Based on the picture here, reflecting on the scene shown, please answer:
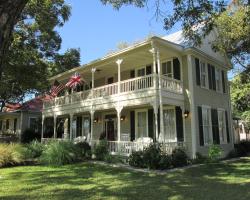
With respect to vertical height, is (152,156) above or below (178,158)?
above

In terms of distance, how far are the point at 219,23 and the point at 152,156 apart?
10.9m

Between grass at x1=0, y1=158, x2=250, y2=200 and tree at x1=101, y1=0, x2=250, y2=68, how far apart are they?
533 centimetres

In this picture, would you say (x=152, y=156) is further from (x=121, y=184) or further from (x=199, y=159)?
(x=199, y=159)

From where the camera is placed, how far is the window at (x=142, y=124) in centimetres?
1764

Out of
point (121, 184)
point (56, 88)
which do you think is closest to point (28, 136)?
point (56, 88)

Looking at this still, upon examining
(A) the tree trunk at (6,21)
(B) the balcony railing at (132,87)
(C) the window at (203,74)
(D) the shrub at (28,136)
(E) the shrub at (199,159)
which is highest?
(C) the window at (203,74)

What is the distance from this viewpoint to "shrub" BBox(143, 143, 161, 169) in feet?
40.0

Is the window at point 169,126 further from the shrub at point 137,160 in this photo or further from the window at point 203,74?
the shrub at point 137,160

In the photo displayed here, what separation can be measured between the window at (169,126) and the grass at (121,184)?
162 inches

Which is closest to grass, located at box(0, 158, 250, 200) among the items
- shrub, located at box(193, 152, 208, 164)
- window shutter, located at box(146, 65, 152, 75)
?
shrub, located at box(193, 152, 208, 164)

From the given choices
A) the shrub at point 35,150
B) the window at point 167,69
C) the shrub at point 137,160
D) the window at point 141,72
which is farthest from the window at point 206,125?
the shrub at point 35,150

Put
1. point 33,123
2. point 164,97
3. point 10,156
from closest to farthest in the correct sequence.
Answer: point 10,156 < point 164,97 < point 33,123

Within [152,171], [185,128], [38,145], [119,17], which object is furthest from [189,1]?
[38,145]

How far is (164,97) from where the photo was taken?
1445 cm
